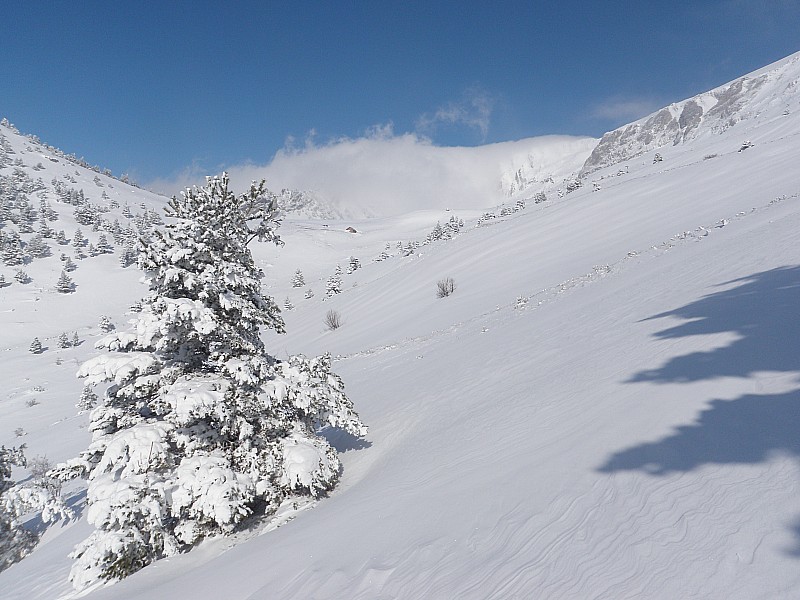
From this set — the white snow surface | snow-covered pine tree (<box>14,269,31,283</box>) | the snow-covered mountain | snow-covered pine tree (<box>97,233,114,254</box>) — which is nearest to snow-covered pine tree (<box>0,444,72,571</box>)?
the white snow surface

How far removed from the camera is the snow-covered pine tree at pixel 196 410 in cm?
698

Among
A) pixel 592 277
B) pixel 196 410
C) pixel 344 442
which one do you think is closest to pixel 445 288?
pixel 592 277

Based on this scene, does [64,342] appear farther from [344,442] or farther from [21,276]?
[344,442]

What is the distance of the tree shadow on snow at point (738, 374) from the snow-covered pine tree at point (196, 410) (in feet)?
17.8

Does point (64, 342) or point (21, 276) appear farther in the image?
point (21, 276)

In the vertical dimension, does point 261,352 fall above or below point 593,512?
above

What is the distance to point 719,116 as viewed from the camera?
3541 inches

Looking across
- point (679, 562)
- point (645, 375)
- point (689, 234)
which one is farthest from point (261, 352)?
point (689, 234)

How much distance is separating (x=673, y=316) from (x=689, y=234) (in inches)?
458

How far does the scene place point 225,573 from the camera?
5.88m

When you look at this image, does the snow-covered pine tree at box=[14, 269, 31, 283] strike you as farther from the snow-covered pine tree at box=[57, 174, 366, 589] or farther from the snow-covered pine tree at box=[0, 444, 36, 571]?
the snow-covered pine tree at box=[57, 174, 366, 589]

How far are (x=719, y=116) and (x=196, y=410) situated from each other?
112474 millimetres

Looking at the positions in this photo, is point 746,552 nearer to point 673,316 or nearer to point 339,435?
point 673,316

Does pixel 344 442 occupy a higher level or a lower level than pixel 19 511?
lower
